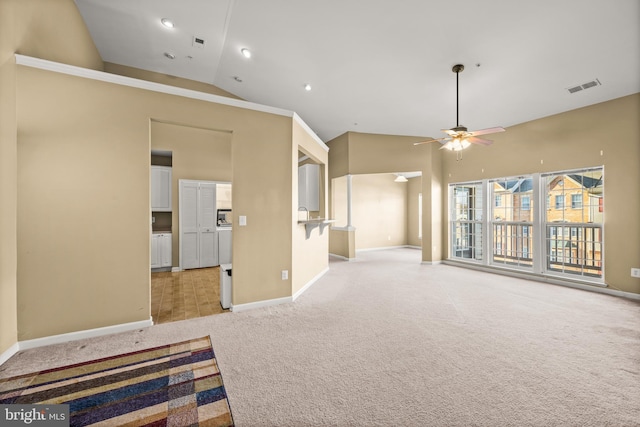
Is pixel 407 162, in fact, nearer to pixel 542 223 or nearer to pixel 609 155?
pixel 542 223

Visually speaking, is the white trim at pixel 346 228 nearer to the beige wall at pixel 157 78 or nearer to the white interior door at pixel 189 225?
the white interior door at pixel 189 225

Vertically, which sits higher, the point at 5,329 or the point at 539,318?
the point at 5,329

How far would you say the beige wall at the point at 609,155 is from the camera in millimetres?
3947

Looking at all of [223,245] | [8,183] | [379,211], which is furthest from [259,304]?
[379,211]

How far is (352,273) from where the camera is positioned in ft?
18.1

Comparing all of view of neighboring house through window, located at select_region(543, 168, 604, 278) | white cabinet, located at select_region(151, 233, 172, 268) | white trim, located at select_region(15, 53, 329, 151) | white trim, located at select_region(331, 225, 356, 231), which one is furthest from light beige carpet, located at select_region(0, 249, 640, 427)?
white cabinet, located at select_region(151, 233, 172, 268)

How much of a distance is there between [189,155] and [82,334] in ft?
14.0

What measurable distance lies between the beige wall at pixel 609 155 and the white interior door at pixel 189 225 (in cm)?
704

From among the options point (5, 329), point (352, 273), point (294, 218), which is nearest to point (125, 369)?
point (5, 329)

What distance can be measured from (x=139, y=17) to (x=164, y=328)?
4.10 m

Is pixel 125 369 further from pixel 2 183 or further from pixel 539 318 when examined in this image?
pixel 539 318

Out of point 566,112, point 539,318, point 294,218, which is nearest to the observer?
point 539,318

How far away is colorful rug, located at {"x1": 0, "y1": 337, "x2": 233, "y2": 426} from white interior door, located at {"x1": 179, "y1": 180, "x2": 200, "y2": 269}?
3.79 meters

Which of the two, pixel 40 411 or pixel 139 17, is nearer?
pixel 40 411
